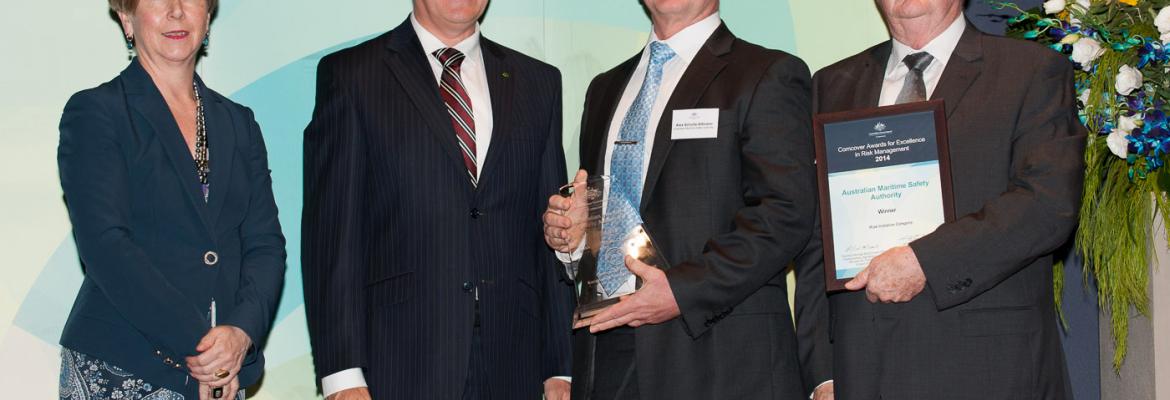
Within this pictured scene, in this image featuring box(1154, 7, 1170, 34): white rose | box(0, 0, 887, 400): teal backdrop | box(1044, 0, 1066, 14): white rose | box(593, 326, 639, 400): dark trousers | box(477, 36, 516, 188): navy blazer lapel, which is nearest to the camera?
box(1154, 7, 1170, 34): white rose

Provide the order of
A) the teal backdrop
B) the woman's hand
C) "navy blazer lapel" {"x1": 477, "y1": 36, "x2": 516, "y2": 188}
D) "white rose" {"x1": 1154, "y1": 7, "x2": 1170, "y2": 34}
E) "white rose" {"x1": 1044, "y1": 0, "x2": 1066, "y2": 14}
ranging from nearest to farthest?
the woman's hand, "white rose" {"x1": 1154, "y1": 7, "x2": 1170, "y2": 34}, "navy blazer lapel" {"x1": 477, "y1": 36, "x2": 516, "y2": 188}, "white rose" {"x1": 1044, "y1": 0, "x2": 1066, "y2": 14}, the teal backdrop

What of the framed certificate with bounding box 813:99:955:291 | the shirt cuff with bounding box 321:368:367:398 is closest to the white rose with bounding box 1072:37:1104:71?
the framed certificate with bounding box 813:99:955:291

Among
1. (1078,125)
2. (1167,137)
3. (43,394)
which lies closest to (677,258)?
(1078,125)

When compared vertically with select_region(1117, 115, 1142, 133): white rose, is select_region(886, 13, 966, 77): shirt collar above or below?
above

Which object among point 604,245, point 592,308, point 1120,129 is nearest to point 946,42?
point 1120,129

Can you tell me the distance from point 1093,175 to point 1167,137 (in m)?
0.31

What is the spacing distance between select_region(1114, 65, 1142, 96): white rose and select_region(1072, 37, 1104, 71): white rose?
14 cm

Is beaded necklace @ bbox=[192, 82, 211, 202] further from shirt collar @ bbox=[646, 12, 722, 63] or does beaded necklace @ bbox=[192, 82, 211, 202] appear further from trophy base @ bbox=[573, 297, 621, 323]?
shirt collar @ bbox=[646, 12, 722, 63]

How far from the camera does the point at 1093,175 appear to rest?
3.53 m

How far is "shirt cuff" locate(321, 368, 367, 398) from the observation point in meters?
3.24

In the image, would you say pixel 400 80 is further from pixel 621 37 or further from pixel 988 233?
pixel 988 233

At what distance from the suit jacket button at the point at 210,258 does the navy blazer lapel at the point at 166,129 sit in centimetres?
7

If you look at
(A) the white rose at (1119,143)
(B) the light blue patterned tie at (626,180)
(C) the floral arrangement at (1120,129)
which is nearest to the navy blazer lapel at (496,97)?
(B) the light blue patterned tie at (626,180)

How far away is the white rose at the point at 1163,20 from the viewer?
3227 millimetres
